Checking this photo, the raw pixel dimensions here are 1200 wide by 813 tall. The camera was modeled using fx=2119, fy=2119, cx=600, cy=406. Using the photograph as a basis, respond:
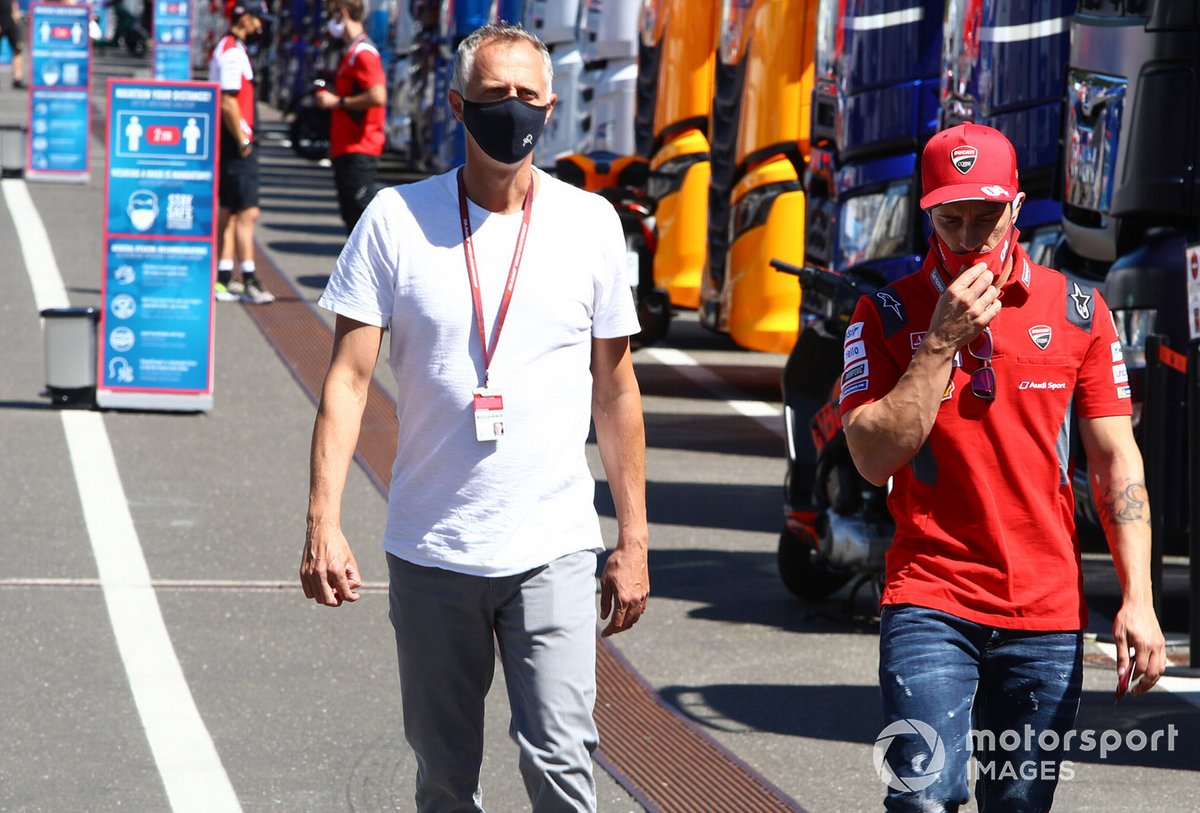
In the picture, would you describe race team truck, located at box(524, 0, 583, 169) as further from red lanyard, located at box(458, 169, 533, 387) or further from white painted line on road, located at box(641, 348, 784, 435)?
red lanyard, located at box(458, 169, 533, 387)

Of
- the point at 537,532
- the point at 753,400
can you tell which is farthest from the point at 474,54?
the point at 753,400

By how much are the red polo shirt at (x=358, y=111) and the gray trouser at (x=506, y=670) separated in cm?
1139

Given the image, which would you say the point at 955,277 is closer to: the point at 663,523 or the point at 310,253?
the point at 663,523

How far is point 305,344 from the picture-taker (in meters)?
14.7

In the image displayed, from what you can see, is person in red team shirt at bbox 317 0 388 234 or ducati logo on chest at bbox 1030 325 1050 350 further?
person in red team shirt at bbox 317 0 388 234

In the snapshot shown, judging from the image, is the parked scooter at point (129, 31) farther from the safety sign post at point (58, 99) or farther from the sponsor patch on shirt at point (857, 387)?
the sponsor patch on shirt at point (857, 387)

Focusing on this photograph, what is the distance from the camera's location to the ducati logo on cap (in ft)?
13.2

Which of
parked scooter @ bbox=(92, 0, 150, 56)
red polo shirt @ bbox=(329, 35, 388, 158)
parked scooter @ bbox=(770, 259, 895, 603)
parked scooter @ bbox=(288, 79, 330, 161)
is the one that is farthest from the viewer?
parked scooter @ bbox=(92, 0, 150, 56)

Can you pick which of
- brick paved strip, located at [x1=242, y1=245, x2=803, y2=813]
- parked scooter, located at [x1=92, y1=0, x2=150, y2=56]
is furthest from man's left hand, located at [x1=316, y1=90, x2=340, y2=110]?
parked scooter, located at [x1=92, y1=0, x2=150, y2=56]

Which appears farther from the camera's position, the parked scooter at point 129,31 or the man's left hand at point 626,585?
the parked scooter at point 129,31

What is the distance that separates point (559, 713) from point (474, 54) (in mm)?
1355

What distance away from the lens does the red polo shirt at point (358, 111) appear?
1535 cm

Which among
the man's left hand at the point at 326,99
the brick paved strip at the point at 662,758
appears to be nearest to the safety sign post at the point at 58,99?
the man's left hand at the point at 326,99

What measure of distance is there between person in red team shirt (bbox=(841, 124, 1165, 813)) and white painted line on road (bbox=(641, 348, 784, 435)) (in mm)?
7470
